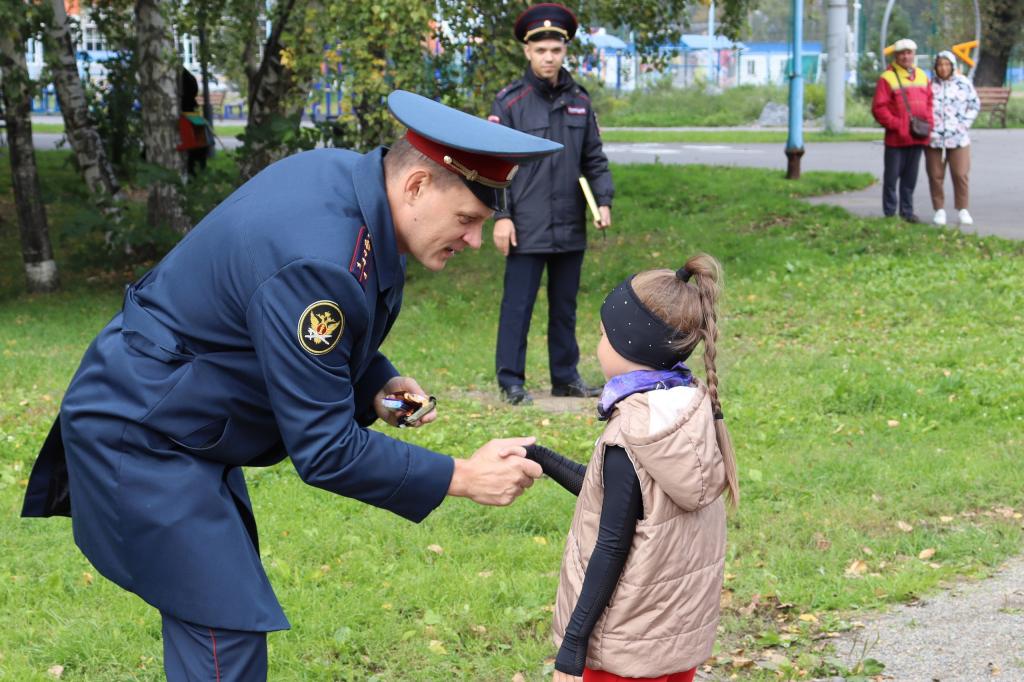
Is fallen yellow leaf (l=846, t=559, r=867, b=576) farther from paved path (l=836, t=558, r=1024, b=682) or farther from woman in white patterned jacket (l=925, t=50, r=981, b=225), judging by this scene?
woman in white patterned jacket (l=925, t=50, r=981, b=225)

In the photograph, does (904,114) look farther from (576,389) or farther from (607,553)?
(607,553)

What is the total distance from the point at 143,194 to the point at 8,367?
1124 cm

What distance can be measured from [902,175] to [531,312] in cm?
740

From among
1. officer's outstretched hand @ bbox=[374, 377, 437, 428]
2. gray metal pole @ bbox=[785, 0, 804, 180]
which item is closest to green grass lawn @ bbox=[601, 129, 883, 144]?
gray metal pole @ bbox=[785, 0, 804, 180]

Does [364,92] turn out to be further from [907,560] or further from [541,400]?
Answer: [907,560]

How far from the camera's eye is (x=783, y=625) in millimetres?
4914

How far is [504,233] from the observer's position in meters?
7.88

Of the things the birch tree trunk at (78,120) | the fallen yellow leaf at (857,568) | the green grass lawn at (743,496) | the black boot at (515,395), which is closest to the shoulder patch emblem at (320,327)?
the green grass lawn at (743,496)

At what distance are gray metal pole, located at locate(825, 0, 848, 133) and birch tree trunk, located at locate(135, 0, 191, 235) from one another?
16944 mm

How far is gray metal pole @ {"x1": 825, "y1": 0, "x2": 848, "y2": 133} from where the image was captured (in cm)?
2735

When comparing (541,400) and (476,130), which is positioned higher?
(476,130)

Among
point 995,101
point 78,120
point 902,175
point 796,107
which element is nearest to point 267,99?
point 78,120

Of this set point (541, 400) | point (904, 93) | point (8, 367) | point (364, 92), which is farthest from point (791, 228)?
point (8, 367)

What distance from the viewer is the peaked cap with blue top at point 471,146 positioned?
279 cm
